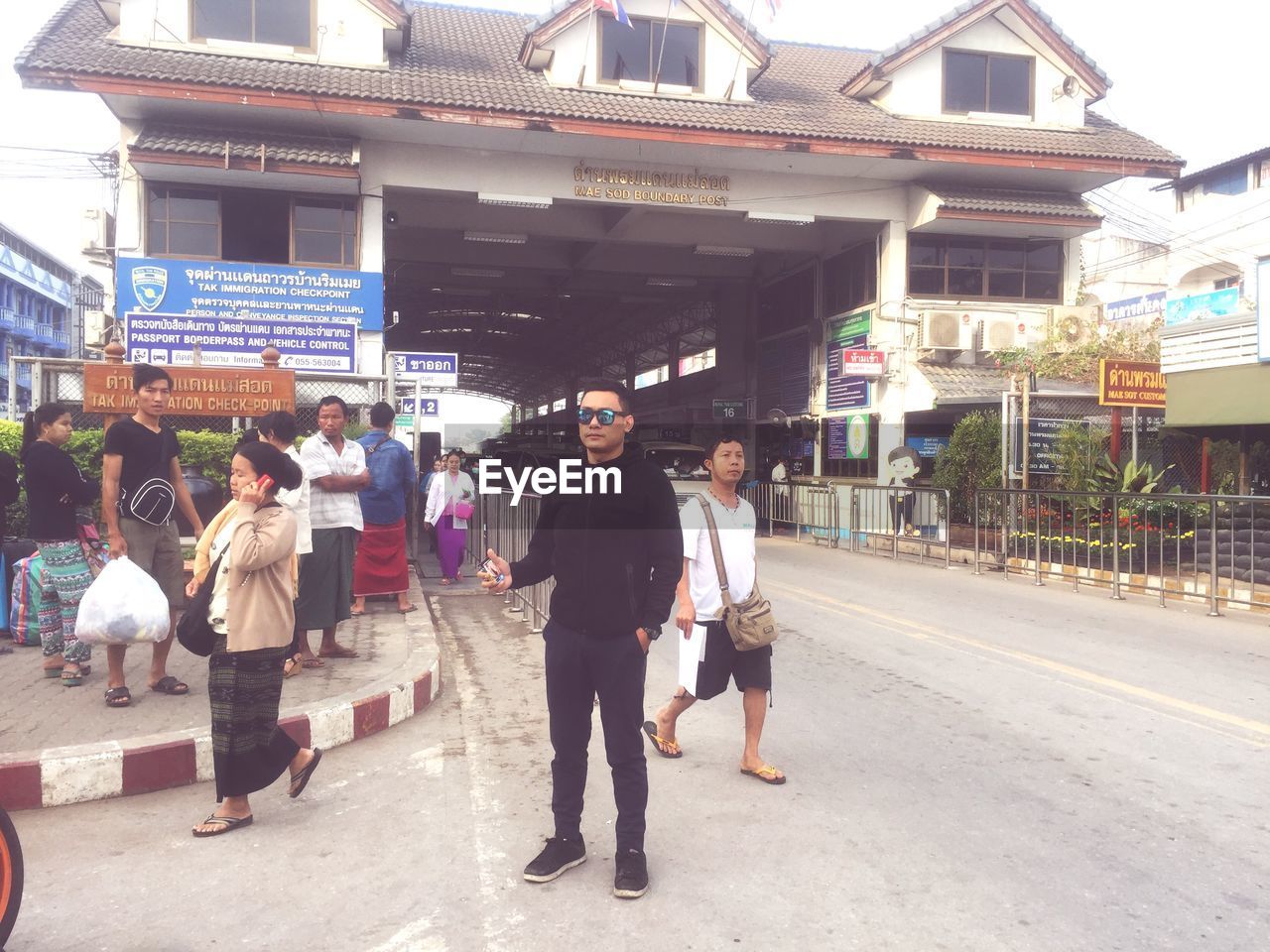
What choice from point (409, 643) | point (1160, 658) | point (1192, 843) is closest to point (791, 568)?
point (1160, 658)

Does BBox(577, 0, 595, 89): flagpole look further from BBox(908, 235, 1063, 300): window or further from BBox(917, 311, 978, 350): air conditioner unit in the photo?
BBox(917, 311, 978, 350): air conditioner unit

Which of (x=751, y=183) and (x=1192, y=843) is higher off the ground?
(x=751, y=183)

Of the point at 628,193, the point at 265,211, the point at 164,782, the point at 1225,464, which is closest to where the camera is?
the point at 164,782

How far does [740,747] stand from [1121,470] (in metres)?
10.8

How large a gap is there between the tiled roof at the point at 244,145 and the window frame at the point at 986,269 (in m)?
11.6

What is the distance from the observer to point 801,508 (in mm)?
19672

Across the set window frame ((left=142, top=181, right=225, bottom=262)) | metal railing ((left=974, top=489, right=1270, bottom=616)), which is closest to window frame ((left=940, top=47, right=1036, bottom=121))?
metal railing ((left=974, top=489, right=1270, bottom=616))

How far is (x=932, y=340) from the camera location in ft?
67.2

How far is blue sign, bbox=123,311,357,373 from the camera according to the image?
51.5 feet

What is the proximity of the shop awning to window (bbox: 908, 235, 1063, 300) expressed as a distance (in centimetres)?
820

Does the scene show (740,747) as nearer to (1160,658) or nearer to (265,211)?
(1160,658)

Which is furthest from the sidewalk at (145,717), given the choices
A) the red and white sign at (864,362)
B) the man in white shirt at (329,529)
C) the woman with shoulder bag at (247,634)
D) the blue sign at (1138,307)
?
the blue sign at (1138,307)

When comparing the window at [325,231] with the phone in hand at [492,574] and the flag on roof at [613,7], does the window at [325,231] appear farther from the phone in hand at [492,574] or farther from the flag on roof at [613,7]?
the phone in hand at [492,574]

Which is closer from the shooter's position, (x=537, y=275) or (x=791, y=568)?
(x=791, y=568)
